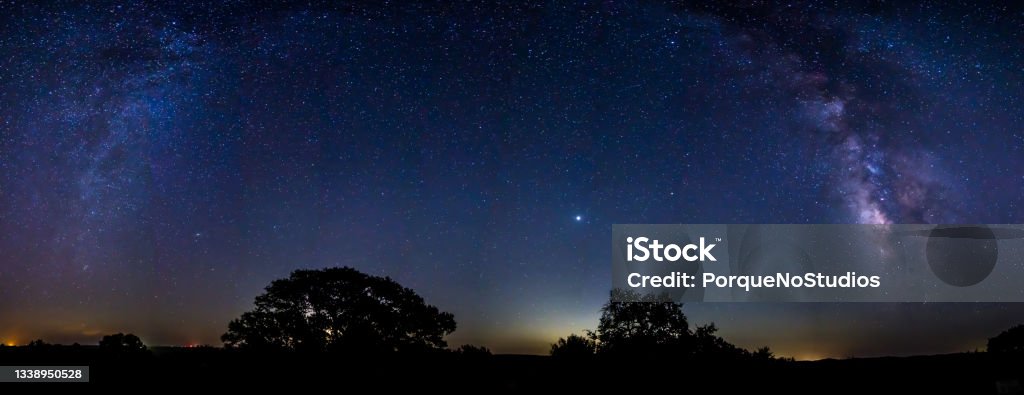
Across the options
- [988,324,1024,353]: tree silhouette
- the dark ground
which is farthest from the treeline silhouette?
[988,324,1024,353]: tree silhouette

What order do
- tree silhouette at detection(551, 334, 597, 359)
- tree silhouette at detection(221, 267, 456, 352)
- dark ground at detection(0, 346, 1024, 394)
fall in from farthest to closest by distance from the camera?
tree silhouette at detection(221, 267, 456, 352)
tree silhouette at detection(551, 334, 597, 359)
dark ground at detection(0, 346, 1024, 394)

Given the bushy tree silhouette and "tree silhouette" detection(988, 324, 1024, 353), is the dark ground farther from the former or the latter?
"tree silhouette" detection(988, 324, 1024, 353)

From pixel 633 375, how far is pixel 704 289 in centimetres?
1219

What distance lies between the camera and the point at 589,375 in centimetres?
1327

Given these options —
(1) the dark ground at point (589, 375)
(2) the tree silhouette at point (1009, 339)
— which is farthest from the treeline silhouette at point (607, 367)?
(2) the tree silhouette at point (1009, 339)

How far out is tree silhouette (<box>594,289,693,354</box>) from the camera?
2109 cm

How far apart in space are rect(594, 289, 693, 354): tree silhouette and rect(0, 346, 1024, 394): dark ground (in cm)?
544

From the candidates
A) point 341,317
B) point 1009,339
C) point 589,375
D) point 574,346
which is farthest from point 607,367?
point 1009,339

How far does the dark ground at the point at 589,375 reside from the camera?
11734mm

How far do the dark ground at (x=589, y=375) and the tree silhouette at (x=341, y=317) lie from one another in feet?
34.1

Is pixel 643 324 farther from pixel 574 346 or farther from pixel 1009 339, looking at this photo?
pixel 1009 339

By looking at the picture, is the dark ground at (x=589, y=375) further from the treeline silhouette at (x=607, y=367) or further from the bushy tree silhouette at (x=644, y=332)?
the bushy tree silhouette at (x=644, y=332)

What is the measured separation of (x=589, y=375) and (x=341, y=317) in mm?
17177

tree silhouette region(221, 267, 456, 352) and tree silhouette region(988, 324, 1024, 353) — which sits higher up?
tree silhouette region(221, 267, 456, 352)
